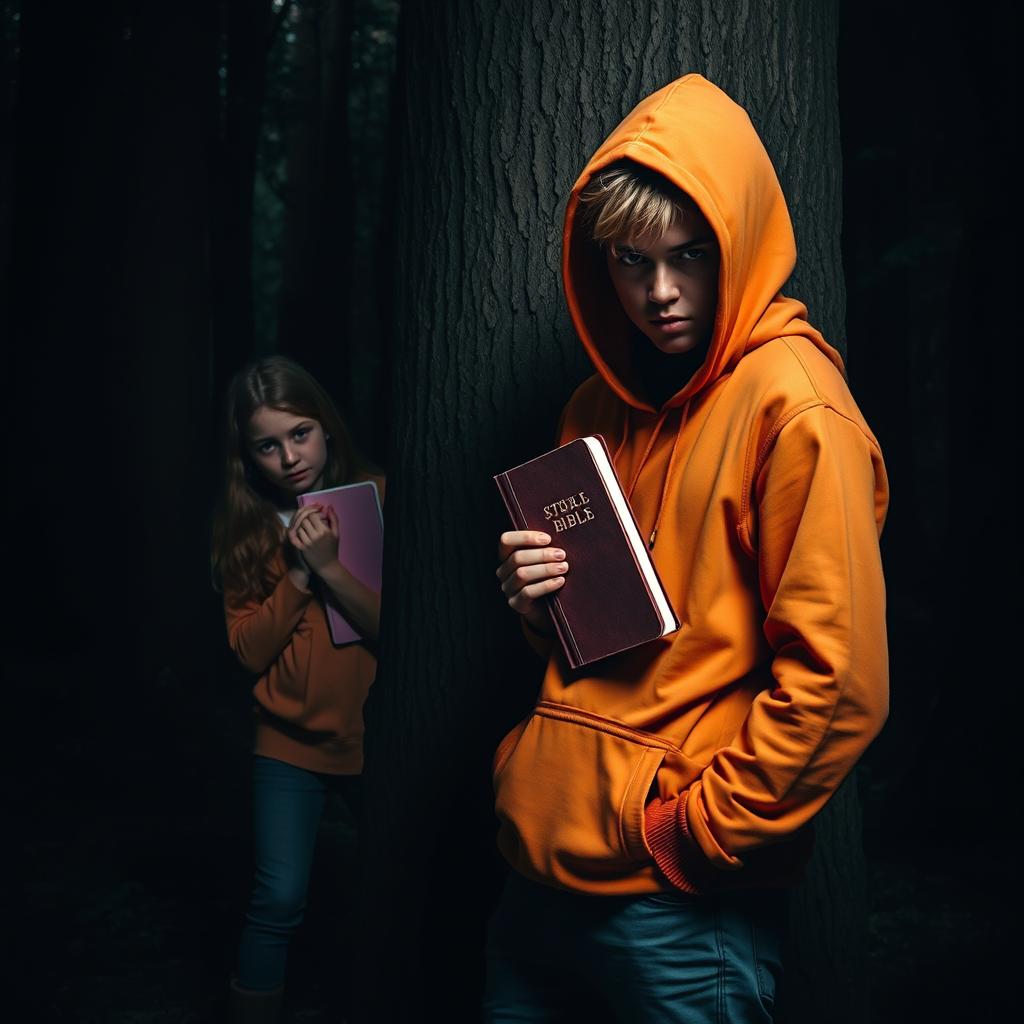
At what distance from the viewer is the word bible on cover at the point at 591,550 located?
194cm

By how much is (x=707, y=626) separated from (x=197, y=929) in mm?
3931

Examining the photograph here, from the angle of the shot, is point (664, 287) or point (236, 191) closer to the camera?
point (664, 287)

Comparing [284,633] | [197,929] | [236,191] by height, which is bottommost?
[197,929]

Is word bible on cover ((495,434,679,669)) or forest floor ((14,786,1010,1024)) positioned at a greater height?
word bible on cover ((495,434,679,669))

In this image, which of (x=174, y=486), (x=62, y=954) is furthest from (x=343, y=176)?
(x=62, y=954)

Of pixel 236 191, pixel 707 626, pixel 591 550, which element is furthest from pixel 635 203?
pixel 236 191

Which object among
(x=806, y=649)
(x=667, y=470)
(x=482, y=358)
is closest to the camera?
(x=806, y=649)

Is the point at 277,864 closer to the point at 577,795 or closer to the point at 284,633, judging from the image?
the point at 284,633

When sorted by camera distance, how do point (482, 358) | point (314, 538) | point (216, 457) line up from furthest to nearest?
point (216, 457) → point (314, 538) → point (482, 358)

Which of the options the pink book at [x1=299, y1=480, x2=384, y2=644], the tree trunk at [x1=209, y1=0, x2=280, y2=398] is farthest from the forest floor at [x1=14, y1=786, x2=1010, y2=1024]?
the tree trunk at [x1=209, y1=0, x2=280, y2=398]

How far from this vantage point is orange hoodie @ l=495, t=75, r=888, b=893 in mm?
1784

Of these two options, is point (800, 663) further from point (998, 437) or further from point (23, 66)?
point (23, 66)

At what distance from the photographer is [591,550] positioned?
203 cm

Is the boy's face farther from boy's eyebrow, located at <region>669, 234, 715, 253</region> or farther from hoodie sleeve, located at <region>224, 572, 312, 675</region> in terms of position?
hoodie sleeve, located at <region>224, 572, 312, 675</region>
